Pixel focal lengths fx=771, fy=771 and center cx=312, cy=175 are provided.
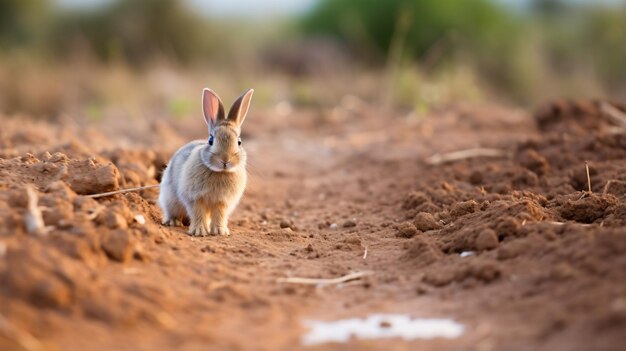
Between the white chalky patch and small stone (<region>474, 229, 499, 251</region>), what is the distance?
1057mm

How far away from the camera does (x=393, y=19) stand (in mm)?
20906

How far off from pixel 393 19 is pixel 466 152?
12645 millimetres

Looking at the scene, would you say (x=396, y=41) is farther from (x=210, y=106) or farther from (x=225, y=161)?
(x=225, y=161)

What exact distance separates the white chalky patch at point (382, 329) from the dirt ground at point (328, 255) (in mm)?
84

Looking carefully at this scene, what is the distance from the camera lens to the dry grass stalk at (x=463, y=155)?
28.8ft

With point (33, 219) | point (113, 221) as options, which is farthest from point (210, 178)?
point (33, 219)

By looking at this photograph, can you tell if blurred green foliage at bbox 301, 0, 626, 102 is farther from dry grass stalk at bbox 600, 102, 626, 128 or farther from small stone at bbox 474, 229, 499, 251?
small stone at bbox 474, 229, 499, 251

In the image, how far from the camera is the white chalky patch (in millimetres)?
3986

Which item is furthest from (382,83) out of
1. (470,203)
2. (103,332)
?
(103,332)

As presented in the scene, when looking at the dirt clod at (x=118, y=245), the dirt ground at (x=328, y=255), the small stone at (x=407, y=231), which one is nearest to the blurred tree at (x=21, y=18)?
the dirt ground at (x=328, y=255)

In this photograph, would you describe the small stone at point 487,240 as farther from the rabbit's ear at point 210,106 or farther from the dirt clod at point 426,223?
the rabbit's ear at point 210,106

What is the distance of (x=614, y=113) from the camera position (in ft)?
31.7

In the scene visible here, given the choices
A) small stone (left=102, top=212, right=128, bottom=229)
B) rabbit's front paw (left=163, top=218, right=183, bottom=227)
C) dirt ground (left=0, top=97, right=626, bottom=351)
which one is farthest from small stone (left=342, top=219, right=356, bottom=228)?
small stone (left=102, top=212, right=128, bottom=229)

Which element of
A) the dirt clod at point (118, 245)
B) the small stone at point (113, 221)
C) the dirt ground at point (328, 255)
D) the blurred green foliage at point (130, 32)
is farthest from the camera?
the blurred green foliage at point (130, 32)
